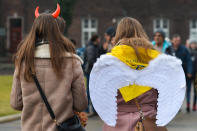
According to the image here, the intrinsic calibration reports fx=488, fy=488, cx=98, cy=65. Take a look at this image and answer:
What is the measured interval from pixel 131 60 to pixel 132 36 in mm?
336

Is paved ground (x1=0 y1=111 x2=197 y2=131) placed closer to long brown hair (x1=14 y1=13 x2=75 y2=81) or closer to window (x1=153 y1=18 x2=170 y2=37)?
long brown hair (x1=14 y1=13 x2=75 y2=81)

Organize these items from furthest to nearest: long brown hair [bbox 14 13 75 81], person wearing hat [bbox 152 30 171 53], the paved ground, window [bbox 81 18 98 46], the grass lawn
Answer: window [bbox 81 18 98 46]
the grass lawn
person wearing hat [bbox 152 30 171 53]
the paved ground
long brown hair [bbox 14 13 75 81]

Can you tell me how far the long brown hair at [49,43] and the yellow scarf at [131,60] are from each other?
16.9 inches

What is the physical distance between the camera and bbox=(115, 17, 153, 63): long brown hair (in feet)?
14.1

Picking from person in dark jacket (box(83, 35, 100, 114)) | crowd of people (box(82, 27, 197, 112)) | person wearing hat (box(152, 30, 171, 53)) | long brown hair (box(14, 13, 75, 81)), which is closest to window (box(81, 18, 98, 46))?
crowd of people (box(82, 27, 197, 112))

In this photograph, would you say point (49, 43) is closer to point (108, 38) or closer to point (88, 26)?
point (108, 38)

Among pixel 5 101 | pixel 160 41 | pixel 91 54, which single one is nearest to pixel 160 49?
pixel 160 41

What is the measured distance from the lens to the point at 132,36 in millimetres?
4477

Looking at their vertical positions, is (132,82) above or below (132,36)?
below

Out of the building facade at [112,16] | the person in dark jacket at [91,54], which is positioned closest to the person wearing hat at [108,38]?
the person in dark jacket at [91,54]

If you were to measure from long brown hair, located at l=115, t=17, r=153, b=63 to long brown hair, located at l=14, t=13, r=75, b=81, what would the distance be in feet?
1.75

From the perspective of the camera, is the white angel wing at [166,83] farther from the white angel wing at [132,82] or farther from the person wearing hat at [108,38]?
the person wearing hat at [108,38]

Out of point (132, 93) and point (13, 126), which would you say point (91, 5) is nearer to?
point (13, 126)

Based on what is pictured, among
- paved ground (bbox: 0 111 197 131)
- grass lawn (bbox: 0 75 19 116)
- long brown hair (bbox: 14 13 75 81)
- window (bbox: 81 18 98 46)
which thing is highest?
long brown hair (bbox: 14 13 75 81)
